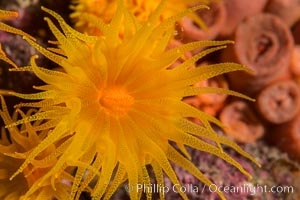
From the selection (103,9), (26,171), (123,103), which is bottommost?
(26,171)

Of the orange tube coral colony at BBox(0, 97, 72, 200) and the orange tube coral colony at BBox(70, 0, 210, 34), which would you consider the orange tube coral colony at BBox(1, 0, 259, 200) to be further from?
the orange tube coral colony at BBox(70, 0, 210, 34)

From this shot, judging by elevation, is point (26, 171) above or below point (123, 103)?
below

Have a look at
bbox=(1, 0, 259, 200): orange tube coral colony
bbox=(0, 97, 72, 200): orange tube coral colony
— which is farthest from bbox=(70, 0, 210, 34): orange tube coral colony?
bbox=(0, 97, 72, 200): orange tube coral colony

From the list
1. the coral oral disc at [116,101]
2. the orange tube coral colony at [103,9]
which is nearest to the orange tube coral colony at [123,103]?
the coral oral disc at [116,101]

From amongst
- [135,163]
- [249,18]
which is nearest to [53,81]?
[135,163]

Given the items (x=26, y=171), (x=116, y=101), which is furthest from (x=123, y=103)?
(x=26, y=171)

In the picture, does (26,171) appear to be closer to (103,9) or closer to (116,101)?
(116,101)

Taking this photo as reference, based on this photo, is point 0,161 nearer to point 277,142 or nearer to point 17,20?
point 17,20
